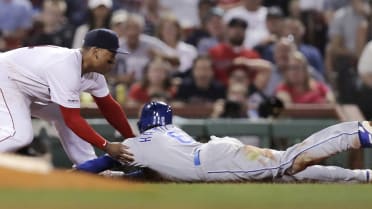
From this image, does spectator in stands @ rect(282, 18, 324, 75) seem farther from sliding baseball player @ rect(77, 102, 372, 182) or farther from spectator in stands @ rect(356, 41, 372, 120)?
sliding baseball player @ rect(77, 102, 372, 182)

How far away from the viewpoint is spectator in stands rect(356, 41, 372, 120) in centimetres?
1372

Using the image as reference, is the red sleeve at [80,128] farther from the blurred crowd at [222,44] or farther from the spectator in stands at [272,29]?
the spectator in stands at [272,29]

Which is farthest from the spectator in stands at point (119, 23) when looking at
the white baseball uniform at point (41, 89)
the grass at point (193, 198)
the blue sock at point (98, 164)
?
the grass at point (193, 198)

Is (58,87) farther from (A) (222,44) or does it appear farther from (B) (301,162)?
(A) (222,44)

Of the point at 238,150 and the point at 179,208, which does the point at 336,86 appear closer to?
the point at 238,150

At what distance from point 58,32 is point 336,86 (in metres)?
3.61

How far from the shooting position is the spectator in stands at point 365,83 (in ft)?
45.0

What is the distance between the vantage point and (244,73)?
14016mm

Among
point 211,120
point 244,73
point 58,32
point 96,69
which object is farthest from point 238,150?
point 58,32

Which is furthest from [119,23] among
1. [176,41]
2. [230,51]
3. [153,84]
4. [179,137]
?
[179,137]

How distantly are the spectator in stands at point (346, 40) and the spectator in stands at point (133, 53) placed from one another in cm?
212

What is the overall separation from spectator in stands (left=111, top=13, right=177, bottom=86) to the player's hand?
503 centimetres

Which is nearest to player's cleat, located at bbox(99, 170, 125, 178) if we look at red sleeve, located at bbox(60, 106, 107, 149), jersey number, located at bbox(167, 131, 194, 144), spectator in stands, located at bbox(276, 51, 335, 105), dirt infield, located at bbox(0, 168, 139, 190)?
red sleeve, located at bbox(60, 106, 107, 149)

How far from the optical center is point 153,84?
1370cm
